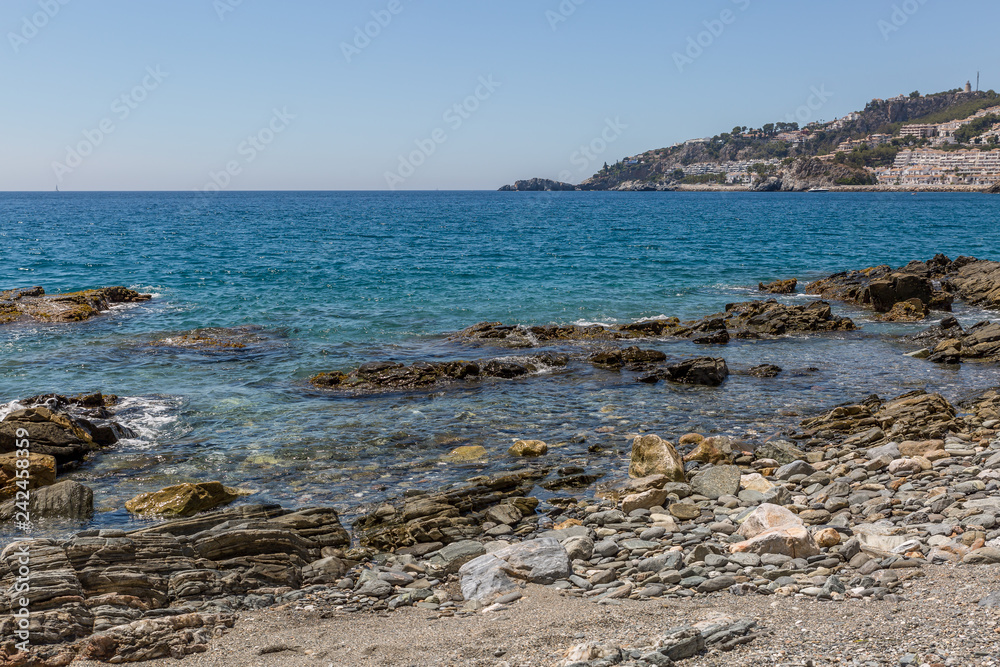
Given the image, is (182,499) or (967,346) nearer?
(182,499)

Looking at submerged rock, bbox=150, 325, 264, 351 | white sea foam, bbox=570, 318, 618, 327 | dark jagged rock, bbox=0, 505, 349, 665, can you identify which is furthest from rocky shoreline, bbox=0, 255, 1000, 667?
white sea foam, bbox=570, 318, 618, 327

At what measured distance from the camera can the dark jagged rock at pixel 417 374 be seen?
1984 centimetres

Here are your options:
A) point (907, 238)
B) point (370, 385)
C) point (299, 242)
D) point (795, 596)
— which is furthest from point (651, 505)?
point (907, 238)

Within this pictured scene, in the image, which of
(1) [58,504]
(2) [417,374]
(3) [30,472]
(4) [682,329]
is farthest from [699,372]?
(3) [30,472]

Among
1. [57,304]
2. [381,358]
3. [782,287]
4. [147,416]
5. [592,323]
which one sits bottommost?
[147,416]

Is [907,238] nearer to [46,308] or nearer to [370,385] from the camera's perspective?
[370,385]

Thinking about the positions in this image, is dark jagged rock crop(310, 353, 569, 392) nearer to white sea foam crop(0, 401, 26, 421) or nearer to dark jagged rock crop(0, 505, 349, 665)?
white sea foam crop(0, 401, 26, 421)

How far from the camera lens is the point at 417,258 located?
53.2m

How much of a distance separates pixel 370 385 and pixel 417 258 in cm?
3423

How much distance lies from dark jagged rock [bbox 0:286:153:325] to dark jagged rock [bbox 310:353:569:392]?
14704 millimetres

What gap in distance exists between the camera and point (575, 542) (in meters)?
10.0

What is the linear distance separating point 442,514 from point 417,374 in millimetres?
8905

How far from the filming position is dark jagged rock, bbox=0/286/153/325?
28.5 metres
